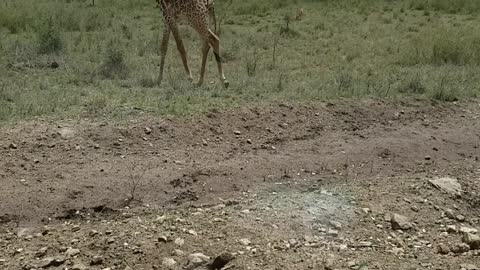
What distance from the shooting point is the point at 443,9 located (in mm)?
18766

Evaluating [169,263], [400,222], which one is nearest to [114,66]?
[169,263]

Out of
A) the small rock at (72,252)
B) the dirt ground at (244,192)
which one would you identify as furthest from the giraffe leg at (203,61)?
the small rock at (72,252)

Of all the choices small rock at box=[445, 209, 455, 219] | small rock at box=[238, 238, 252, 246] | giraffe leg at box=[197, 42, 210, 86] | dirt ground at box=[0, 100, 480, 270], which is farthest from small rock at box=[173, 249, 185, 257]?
giraffe leg at box=[197, 42, 210, 86]

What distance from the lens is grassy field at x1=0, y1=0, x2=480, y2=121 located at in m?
7.99

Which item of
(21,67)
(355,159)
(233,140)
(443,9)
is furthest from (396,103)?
(443,9)

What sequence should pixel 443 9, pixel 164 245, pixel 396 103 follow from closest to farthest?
pixel 164 245 < pixel 396 103 < pixel 443 9

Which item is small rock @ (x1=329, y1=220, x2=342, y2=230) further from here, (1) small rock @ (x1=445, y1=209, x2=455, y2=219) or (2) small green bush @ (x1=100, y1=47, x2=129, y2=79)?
(2) small green bush @ (x1=100, y1=47, x2=129, y2=79)

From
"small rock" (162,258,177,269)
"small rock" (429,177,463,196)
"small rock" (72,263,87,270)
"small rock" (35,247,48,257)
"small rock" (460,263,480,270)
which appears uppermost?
"small rock" (429,177,463,196)

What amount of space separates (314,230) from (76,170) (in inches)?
94.7

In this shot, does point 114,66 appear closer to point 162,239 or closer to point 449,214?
point 162,239

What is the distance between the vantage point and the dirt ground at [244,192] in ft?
15.0

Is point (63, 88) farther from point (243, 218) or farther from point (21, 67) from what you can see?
point (243, 218)

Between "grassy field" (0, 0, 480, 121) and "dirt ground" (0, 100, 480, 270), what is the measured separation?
0.72 meters

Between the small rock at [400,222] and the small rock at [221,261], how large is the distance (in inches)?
58.4
